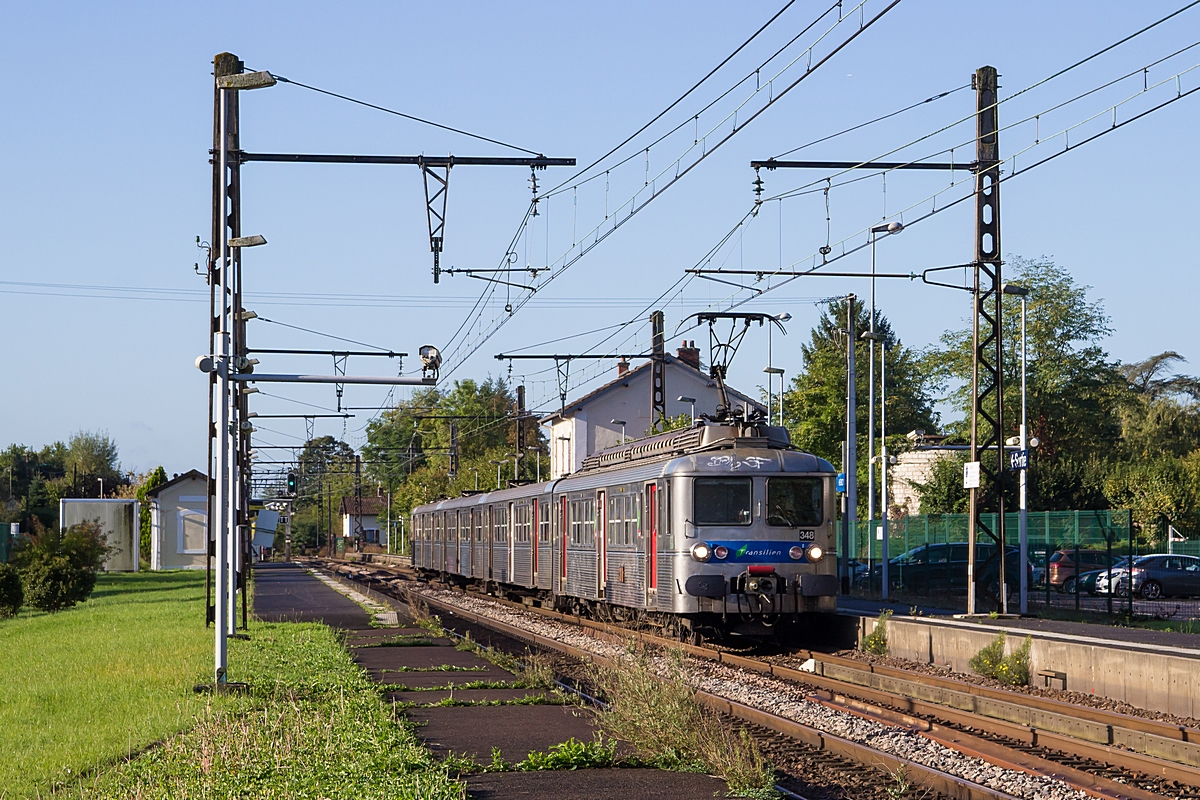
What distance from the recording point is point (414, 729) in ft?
38.2

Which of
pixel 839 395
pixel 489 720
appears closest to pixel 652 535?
pixel 489 720

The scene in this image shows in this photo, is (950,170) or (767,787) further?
(950,170)

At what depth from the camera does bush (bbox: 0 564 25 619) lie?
34250 millimetres

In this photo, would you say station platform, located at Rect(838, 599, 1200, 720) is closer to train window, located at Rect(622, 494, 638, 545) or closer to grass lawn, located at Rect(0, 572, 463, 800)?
train window, located at Rect(622, 494, 638, 545)

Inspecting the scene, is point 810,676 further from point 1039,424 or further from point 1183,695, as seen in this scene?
point 1039,424

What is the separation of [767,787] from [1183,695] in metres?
6.08

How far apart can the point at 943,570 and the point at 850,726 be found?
797 inches

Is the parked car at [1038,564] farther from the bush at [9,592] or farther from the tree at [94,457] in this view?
the tree at [94,457]

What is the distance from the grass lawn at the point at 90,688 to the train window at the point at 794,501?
320 inches

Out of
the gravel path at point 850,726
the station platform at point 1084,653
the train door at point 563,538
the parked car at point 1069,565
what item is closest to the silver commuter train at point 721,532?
the gravel path at point 850,726

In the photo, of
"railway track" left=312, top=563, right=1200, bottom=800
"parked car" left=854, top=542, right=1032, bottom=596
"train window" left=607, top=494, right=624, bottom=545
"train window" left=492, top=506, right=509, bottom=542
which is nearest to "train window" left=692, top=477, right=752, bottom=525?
"railway track" left=312, top=563, right=1200, bottom=800

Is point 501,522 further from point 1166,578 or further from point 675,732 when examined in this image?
point 675,732

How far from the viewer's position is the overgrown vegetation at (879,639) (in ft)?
65.8

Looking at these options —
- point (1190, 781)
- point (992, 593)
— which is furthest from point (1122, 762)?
point (992, 593)
